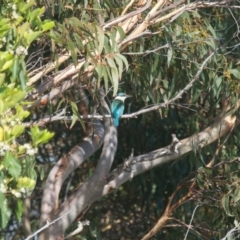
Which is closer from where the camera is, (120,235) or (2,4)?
(2,4)

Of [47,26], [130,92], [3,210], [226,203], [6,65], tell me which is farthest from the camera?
[130,92]

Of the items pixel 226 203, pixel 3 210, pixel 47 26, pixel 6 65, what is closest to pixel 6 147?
pixel 3 210

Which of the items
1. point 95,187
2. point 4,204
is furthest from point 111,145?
point 4,204

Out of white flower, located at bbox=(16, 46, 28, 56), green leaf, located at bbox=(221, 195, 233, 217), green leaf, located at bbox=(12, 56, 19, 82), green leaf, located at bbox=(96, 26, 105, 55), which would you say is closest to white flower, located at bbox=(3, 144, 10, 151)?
green leaf, located at bbox=(12, 56, 19, 82)

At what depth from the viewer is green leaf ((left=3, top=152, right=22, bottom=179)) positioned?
3.48m

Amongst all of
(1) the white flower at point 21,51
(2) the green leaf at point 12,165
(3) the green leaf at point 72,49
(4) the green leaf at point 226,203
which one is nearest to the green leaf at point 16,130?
(2) the green leaf at point 12,165

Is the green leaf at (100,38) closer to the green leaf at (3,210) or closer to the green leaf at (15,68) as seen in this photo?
the green leaf at (15,68)

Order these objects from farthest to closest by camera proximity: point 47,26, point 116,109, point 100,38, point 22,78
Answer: point 116,109
point 100,38
point 47,26
point 22,78

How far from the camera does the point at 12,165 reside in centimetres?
349

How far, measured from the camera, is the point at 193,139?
22.0 feet

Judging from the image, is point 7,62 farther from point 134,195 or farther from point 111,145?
point 134,195

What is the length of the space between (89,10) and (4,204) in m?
2.26

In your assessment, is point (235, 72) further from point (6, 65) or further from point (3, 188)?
point (3, 188)

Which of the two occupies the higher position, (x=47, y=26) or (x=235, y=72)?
(x=47, y=26)
